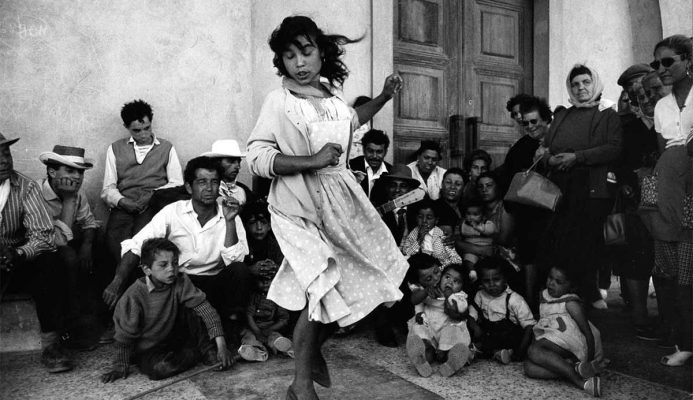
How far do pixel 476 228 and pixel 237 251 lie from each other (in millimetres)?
1786

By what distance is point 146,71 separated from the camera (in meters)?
4.73

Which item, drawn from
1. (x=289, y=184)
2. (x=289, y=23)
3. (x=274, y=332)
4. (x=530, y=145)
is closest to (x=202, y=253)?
(x=274, y=332)

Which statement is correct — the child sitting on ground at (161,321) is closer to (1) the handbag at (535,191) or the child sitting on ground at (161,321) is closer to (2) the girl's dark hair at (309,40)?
(2) the girl's dark hair at (309,40)

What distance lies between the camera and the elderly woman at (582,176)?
152 inches

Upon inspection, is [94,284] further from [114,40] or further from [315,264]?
[315,264]

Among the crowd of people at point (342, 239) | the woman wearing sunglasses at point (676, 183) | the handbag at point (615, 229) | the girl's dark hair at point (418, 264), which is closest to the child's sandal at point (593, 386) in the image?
the crowd of people at point (342, 239)

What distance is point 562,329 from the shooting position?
330 cm

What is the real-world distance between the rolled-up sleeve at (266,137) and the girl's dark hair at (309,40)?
0.21m

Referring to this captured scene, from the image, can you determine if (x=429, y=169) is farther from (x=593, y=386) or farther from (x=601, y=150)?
(x=593, y=386)

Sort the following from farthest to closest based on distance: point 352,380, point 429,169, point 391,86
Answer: point 429,169
point 352,380
point 391,86

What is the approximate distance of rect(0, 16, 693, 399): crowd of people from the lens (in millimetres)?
2496

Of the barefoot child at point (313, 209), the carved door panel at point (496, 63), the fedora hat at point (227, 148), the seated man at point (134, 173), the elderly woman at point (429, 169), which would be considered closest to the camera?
the barefoot child at point (313, 209)

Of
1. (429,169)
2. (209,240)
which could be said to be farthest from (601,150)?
(209,240)

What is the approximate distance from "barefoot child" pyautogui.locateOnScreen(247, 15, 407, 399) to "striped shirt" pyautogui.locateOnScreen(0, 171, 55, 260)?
187cm
